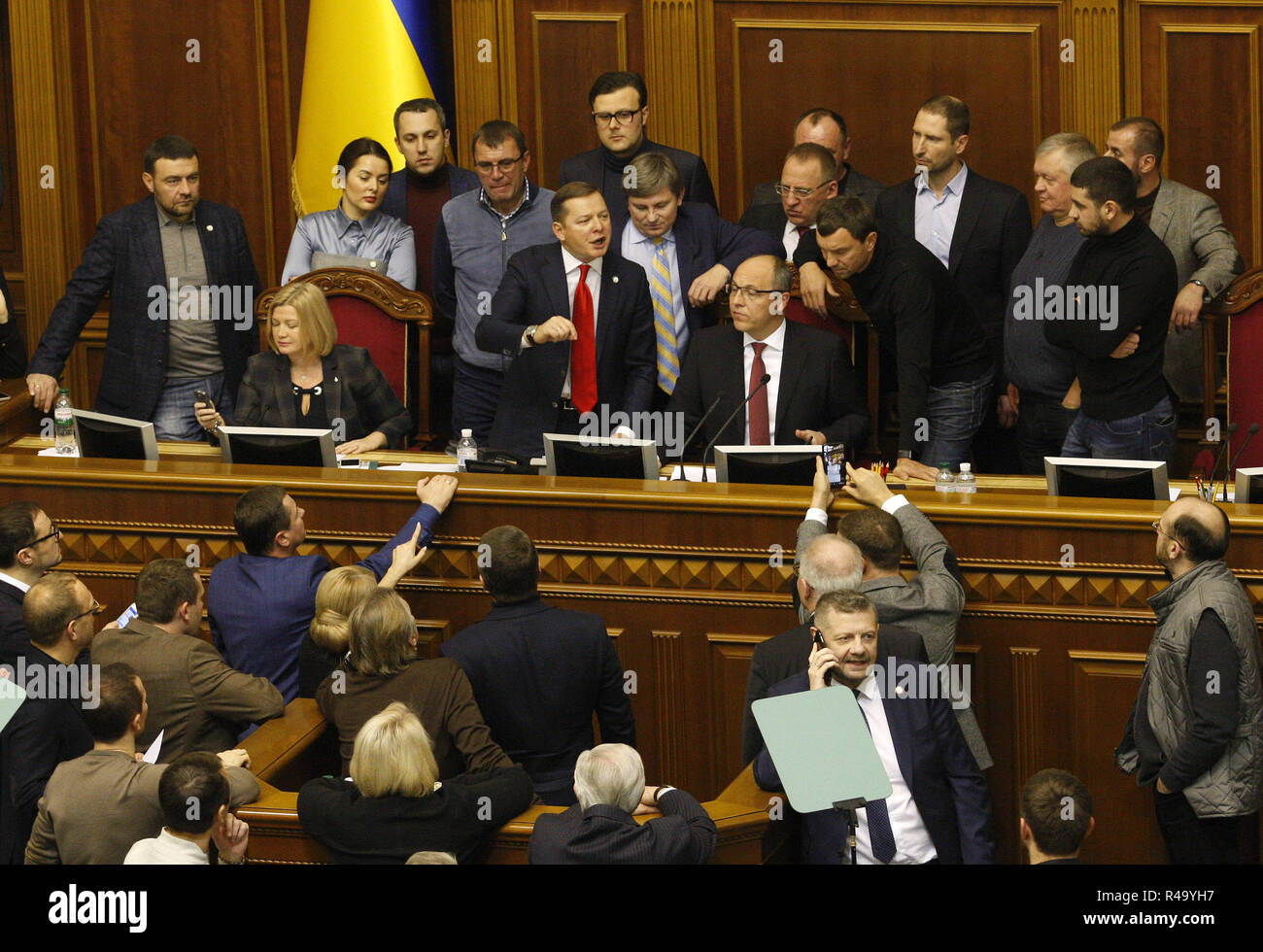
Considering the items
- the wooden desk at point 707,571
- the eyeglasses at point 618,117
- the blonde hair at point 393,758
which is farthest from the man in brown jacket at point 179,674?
the eyeglasses at point 618,117

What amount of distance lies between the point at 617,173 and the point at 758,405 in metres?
1.24

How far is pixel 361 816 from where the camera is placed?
3.54m

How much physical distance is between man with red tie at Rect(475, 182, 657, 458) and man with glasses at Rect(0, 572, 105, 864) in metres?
1.84

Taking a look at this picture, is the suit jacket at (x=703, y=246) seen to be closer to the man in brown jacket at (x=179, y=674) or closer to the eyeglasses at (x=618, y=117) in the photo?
the eyeglasses at (x=618, y=117)

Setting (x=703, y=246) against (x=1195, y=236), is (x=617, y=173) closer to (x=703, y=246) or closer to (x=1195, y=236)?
(x=703, y=246)

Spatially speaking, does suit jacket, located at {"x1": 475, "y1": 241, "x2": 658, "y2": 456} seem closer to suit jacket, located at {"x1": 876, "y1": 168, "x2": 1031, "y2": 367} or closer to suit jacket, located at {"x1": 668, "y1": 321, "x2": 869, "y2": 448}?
suit jacket, located at {"x1": 668, "y1": 321, "x2": 869, "y2": 448}

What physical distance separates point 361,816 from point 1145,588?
2115 millimetres

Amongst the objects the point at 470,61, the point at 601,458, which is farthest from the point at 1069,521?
the point at 470,61

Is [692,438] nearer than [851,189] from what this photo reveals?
Yes

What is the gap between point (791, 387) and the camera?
17.4 ft

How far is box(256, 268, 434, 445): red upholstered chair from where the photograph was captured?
601 cm

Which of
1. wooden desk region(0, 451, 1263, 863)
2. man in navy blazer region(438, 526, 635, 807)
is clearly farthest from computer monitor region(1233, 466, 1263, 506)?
man in navy blazer region(438, 526, 635, 807)

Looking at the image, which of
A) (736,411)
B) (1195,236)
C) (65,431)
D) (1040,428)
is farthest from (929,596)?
(65,431)

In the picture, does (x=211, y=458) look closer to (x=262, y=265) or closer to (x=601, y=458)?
(x=601, y=458)
